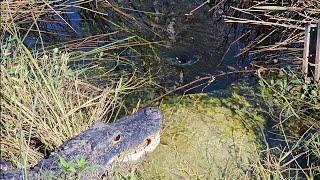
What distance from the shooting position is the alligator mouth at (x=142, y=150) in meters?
3.59

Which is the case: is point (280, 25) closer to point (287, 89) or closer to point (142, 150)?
point (287, 89)

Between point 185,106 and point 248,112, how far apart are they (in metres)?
0.43

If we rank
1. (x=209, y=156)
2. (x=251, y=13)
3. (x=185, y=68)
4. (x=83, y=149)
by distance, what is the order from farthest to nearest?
(x=185, y=68)
(x=251, y=13)
(x=209, y=156)
(x=83, y=149)

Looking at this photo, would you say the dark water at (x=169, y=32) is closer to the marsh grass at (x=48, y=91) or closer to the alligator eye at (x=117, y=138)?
the marsh grass at (x=48, y=91)

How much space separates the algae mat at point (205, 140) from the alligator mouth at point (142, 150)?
0.05 metres

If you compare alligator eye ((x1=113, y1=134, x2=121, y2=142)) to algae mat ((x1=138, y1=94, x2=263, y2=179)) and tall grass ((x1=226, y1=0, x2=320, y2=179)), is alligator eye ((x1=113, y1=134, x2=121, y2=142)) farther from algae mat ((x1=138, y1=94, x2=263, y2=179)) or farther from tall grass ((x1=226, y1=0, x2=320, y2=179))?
tall grass ((x1=226, y1=0, x2=320, y2=179))

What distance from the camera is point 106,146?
11.4 feet

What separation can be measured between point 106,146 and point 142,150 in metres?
0.30

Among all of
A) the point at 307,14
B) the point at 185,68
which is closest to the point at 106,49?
the point at 185,68

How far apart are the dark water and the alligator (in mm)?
803

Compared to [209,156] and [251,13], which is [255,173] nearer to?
[209,156]

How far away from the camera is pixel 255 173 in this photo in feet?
11.2

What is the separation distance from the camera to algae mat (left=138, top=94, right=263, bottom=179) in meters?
3.57

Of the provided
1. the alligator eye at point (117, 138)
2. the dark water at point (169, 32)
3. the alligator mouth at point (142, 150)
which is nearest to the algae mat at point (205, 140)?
the alligator mouth at point (142, 150)
